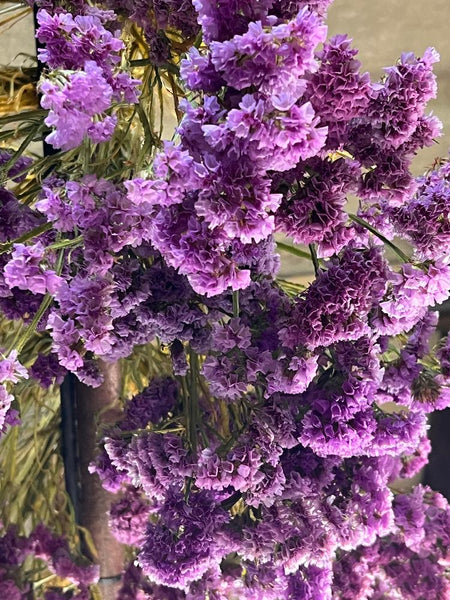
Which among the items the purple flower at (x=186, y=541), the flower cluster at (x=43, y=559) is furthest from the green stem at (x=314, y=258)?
the flower cluster at (x=43, y=559)

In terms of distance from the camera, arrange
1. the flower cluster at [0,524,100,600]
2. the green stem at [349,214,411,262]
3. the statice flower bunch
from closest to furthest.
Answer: the statice flower bunch → the green stem at [349,214,411,262] → the flower cluster at [0,524,100,600]

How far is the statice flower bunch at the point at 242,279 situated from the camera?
1.31ft

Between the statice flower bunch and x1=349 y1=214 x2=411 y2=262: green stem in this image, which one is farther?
x1=349 y1=214 x2=411 y2=262: green stem

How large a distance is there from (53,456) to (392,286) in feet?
1.88

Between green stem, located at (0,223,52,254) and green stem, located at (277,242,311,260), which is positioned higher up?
green stem, located at (277,242,311,260)

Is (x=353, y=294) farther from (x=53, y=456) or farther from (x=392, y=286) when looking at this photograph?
(x=53, y=456)

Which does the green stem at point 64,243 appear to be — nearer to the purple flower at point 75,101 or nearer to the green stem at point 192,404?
the purple flower at point 75,101

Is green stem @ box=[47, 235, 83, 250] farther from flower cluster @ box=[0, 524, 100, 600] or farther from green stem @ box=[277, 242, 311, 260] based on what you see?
flower cluster @ box=[0, 524, 100, 600]

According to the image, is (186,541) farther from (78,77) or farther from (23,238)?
(78,77)

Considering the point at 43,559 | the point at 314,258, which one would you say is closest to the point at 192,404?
the point at 314,258

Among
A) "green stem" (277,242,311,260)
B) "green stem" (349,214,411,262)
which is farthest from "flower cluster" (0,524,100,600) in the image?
"green stem" (349,214,411,262)

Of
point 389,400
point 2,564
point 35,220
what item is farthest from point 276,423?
point 2,564

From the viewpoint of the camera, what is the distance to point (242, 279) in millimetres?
445

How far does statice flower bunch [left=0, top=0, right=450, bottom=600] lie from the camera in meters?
0.40
